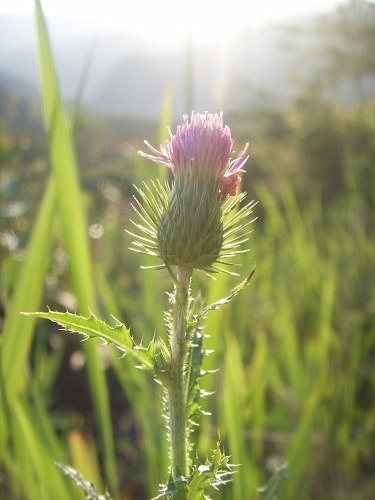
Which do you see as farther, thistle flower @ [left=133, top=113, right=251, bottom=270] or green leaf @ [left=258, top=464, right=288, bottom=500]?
green leaf @ [left=258, top=464, right=288, bottom=500]

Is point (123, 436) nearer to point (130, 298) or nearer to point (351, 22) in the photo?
point (130, 298)

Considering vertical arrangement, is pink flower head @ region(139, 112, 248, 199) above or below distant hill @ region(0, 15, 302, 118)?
below

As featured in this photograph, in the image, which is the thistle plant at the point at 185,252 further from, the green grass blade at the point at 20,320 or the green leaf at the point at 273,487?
the green grass blade at the point at 20,320

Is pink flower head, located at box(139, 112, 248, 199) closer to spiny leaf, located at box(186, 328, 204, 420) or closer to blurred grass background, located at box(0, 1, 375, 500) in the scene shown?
spiny leaf, located at box(186, 328, 204, 420)

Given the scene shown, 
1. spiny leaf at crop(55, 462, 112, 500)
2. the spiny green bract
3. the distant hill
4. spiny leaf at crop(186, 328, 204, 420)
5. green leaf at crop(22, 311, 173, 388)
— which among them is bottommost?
spiny leaf at crop(55, 462, 112, 500)

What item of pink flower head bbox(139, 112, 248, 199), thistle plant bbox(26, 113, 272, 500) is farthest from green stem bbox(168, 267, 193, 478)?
pink flower head bbox(139, 112, 248, 199)

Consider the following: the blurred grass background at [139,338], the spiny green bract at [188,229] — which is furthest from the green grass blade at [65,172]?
the spiny green bract at [188,229]

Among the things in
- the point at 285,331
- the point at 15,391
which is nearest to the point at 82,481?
the point at 15,391
